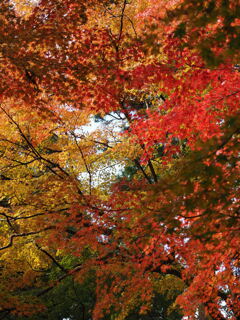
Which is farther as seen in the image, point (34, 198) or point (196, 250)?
point (34, 198)

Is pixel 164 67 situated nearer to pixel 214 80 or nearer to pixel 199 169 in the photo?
pixel 214 80

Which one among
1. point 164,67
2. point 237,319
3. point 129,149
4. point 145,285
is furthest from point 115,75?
point 237,319

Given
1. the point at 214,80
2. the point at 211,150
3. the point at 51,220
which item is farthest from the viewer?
the point at 51,220

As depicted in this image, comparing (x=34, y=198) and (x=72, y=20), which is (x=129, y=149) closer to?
(x=34, y=198)

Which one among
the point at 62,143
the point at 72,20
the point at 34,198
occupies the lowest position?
the point at 34,198

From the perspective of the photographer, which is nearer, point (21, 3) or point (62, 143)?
point (21, 3)

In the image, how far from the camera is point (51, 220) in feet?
27.7

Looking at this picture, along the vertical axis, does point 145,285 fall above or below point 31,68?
below

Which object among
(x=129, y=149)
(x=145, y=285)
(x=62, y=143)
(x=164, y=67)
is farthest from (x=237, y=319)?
(x=62, y=143)

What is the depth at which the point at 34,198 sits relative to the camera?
28.8ft

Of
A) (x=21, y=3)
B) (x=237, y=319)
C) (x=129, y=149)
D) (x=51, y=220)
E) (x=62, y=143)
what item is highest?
(x=21, y=3)

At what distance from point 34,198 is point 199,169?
6.78 meters

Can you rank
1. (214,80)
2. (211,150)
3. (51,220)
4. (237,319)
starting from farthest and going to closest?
1. (237,319)
2. (51,220)
3. (214,80)
4. (211,150)

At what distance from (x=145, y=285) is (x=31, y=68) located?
205 inches
